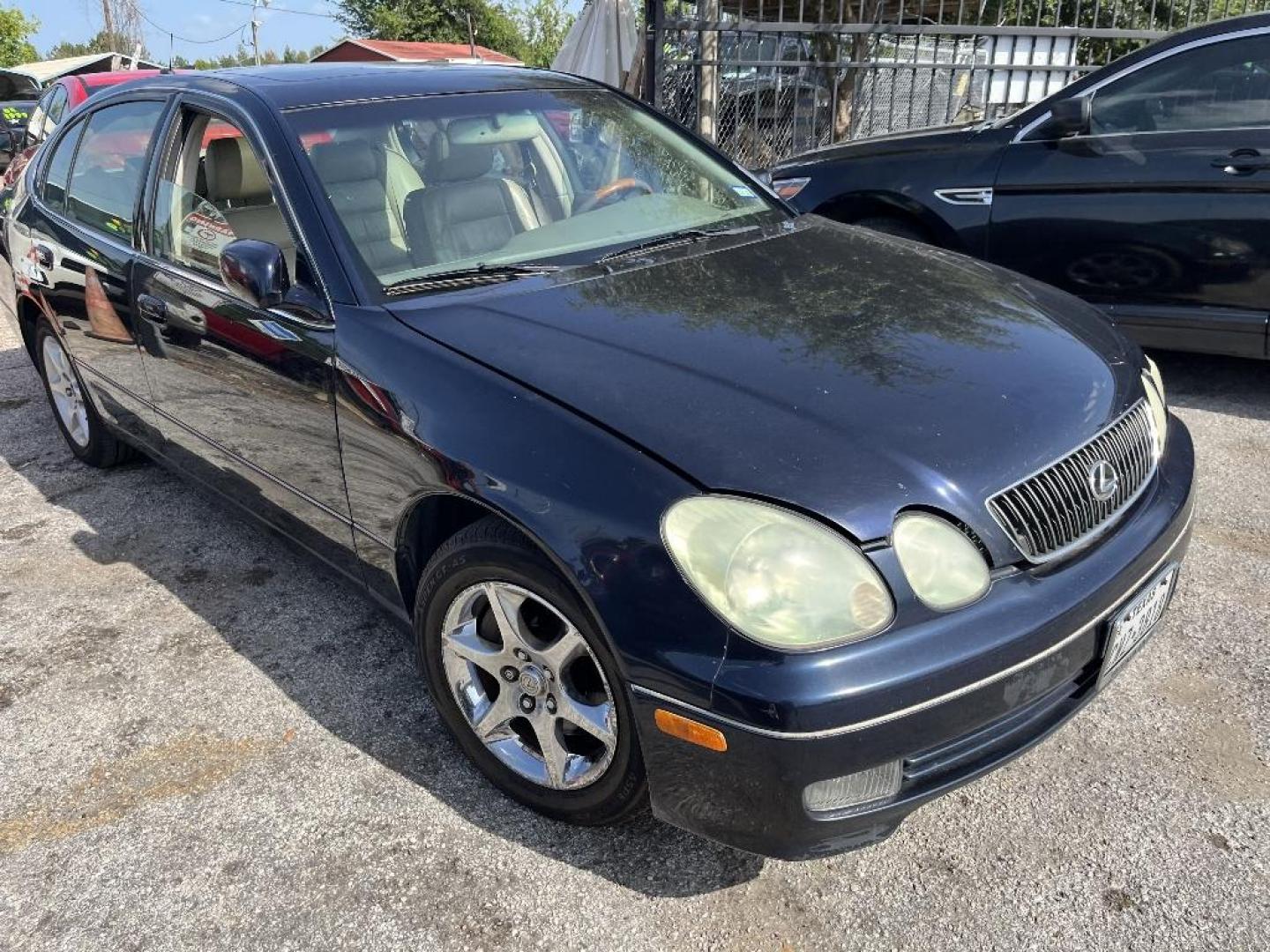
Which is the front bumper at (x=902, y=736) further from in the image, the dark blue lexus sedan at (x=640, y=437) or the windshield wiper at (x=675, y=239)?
the windshield wiper at (x=675, y=239)

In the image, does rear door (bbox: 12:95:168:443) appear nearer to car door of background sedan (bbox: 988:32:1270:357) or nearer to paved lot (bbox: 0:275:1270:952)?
paved lot (bbox: 0:275:1270:952)

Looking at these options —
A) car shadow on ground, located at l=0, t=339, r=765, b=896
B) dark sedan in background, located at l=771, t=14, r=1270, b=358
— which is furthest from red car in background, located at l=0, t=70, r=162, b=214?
dark sedan in background, located at l=771, t=14, r=1270, b=358

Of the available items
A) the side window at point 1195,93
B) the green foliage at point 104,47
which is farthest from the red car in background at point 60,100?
the green foliage at point 104,47

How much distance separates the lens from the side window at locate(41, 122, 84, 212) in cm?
427

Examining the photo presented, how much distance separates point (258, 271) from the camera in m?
2.67

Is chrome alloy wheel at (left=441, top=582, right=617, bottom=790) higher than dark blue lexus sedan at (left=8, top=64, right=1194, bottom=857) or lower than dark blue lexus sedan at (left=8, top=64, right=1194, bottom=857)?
lower

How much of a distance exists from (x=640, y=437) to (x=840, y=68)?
7225mm

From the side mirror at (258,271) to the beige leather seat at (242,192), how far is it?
12 cm

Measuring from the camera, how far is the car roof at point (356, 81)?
3078 millimetres

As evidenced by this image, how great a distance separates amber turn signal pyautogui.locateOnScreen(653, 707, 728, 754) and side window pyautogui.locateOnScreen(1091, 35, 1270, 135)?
4102mm

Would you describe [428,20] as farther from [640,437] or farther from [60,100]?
[640,437]

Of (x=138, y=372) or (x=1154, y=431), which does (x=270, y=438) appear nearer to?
(x=138, y=372)

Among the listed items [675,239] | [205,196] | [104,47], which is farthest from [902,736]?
[104,47]

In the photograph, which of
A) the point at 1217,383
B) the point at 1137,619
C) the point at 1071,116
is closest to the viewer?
the point at 1137,619
